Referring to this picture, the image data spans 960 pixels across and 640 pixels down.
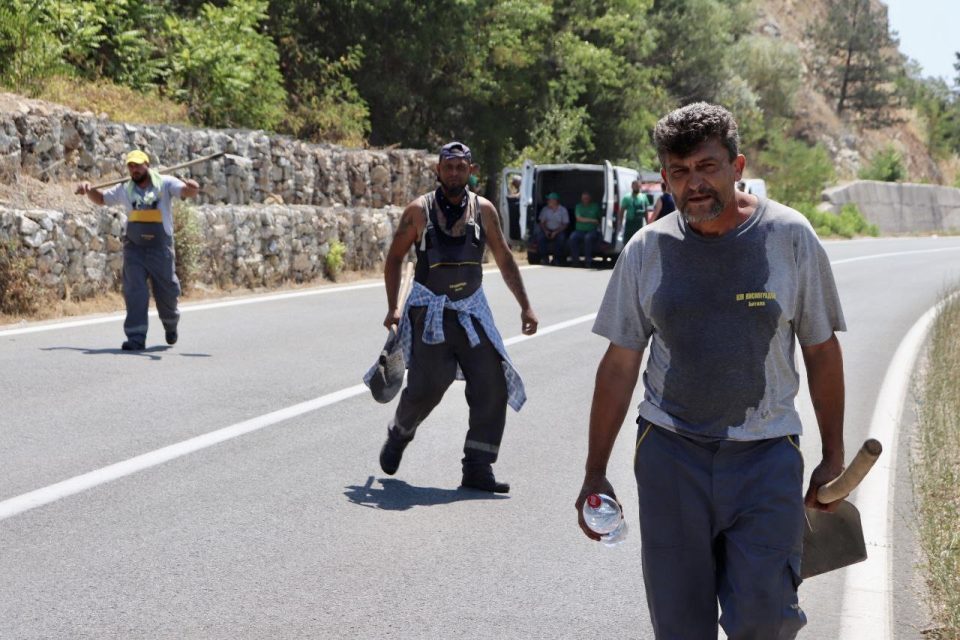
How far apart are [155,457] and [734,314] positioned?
196 inches

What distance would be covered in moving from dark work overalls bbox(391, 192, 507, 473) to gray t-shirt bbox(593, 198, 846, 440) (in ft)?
12.2

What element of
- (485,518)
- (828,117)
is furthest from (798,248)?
(828,117)

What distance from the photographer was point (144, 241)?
42.0 feet

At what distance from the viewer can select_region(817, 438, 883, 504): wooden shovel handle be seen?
132 inches

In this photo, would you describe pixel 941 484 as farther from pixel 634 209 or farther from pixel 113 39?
pixel 113 39

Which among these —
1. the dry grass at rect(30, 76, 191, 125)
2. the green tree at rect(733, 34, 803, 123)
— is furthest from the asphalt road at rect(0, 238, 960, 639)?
the green tree at rect(733, 34, 803, 123)

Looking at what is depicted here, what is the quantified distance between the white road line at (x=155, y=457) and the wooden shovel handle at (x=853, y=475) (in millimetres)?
4016

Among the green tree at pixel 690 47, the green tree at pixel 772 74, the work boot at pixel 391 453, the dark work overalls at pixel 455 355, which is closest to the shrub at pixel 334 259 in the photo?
the work boot at pixel 391 453

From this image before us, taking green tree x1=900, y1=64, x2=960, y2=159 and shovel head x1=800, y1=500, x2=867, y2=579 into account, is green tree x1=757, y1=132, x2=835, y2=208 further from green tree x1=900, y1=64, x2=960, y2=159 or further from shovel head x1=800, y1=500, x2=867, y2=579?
shovel head x1=800, y1=500, x2=867, y2=579

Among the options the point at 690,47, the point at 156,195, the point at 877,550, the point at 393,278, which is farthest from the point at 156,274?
the point at 690,47

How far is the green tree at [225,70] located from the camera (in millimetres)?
25078

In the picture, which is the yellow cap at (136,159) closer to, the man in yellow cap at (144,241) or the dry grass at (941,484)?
the man in yellow cap at (144,241)

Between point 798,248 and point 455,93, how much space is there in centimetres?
3052

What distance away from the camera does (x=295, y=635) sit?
16.0 ft
